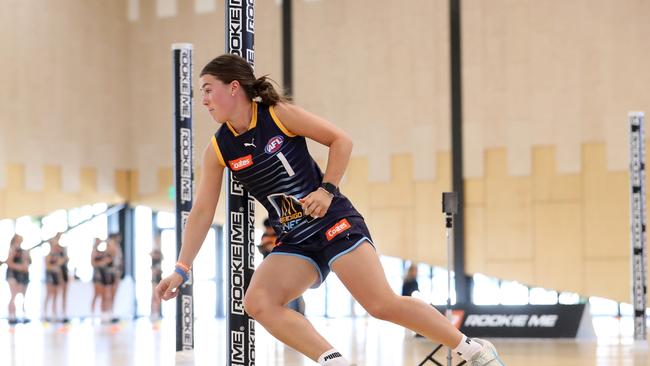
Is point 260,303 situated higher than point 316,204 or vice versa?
point 316,204

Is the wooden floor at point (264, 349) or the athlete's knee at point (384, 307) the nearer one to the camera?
the athlete's knee at point (384, 307)

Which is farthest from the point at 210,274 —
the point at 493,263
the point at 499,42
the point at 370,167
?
the point at 499,42

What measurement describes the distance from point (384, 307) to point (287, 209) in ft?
2.14

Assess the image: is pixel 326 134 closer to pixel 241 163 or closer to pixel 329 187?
pixel 329 187

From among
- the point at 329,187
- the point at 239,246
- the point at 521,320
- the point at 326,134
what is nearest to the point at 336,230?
the point at 329,187

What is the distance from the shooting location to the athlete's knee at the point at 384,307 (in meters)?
4.43

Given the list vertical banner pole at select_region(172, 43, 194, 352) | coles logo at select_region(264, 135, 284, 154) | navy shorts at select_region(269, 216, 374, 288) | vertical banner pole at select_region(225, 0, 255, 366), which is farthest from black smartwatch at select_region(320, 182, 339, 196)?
vertical banner pole at select_region(172, 43, 194, 352)

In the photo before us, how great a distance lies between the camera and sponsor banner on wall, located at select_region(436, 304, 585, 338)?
12.2m

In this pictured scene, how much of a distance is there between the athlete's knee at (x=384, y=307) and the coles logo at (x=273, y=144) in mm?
849

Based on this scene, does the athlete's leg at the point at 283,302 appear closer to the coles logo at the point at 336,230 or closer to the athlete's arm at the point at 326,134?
the coles logo at the point at 336,230

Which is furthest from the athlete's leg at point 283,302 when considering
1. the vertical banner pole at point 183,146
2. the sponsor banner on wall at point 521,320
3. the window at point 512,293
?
the window at point 512,293

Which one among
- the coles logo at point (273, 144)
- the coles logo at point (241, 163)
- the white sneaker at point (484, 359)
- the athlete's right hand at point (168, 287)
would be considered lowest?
the white sneaker at point (484, 359)

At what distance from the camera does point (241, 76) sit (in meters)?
4.51

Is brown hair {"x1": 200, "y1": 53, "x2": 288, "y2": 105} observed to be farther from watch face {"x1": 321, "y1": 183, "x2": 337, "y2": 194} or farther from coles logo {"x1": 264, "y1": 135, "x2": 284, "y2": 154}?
watch face {"x1": 321, "y1": 183, "x2": 337, "y2": 194}
